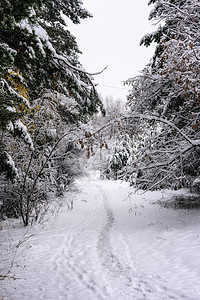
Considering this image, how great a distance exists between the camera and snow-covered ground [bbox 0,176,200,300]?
3230mm

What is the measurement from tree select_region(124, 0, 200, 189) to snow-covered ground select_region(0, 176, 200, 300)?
183cm

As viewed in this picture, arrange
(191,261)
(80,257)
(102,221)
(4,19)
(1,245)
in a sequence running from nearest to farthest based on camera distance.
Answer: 1. (4,19)
2. (191,261)
3. (80,257)
4. (1,245)
5. (102,221)

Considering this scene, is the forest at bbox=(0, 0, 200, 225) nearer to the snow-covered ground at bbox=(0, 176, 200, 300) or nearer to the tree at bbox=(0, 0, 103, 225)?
the tree at bbox=(0, 0, 103, 225)

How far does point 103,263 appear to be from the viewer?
175 inches

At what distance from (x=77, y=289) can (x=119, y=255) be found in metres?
1.79

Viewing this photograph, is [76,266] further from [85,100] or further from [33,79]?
[33,79]

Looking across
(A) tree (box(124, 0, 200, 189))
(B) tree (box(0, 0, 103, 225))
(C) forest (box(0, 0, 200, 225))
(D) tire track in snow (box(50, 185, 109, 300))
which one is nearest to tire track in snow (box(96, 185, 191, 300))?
(D) tire track in snow (box(50, 185, 109, 300))

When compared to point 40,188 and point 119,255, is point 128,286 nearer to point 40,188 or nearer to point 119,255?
point 119,255

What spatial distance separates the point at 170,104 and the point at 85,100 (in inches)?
182

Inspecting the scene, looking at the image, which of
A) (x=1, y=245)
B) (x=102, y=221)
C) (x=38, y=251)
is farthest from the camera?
(x=102, y=221)

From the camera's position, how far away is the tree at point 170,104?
531 centimetres

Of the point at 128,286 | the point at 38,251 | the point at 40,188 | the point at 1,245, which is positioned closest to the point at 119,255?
the point at 128,286

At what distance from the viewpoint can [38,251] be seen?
214 inches

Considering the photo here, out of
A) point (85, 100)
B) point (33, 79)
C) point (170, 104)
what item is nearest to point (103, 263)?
point (85, 100)
